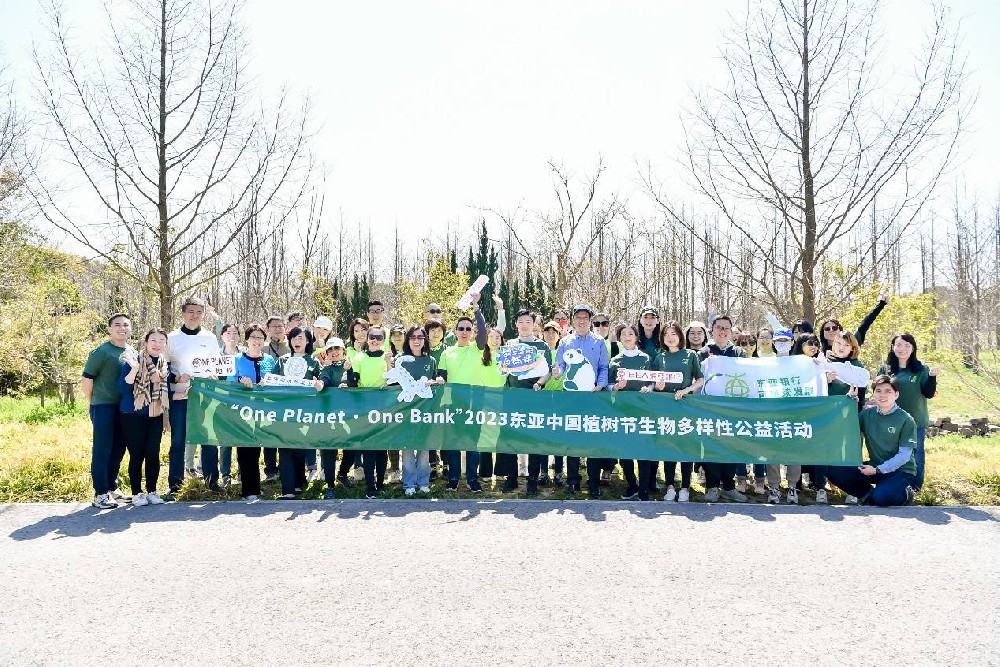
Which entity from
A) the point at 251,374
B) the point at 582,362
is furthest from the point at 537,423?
the point at 251,374

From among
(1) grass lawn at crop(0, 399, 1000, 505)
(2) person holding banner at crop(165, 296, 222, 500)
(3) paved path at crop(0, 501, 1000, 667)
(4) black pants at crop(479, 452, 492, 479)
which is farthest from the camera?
(4) black pants at crop(479, 452, 492, 479)

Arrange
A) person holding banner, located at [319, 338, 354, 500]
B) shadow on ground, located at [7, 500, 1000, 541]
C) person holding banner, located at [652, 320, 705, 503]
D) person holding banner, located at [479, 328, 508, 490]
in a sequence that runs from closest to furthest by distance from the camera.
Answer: shadow on ground, located at [7, 500, 1000, 541]
person holding banner, located at [652, 320, 705, 503]
person holding banner, located at [319, 338, 354, 500]
person holding banner, located at [479, 328, 508, 490]

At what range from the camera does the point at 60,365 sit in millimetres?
18078

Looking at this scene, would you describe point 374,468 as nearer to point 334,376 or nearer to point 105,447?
point 334,376

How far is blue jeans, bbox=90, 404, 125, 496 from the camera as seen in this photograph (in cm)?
667

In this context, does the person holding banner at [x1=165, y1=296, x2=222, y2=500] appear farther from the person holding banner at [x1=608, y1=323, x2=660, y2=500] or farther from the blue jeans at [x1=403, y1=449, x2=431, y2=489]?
the person holding banner at [x1=608, y1=323, x2=660, y2=500]

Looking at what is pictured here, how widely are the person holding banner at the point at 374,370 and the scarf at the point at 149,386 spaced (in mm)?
2015

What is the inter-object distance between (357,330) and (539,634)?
5.44 meters

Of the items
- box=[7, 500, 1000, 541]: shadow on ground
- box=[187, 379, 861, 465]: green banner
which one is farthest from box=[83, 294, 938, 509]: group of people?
box=[7, 500, 1000, 541]: shadow on ground

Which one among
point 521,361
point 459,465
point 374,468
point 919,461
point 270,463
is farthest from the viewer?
point 270,463

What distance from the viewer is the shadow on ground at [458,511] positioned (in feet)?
20.2

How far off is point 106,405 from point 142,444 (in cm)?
54

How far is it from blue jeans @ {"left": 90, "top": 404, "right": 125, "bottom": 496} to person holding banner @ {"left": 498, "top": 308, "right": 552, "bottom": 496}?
13.8 ft

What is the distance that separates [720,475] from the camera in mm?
7367
